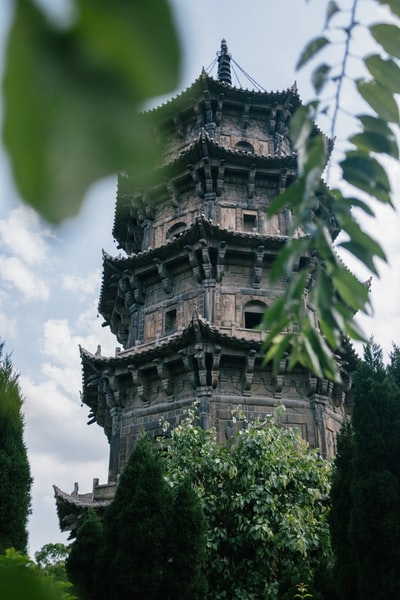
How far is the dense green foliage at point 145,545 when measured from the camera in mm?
7950

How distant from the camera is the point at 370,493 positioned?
7.67 m

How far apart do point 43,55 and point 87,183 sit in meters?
0.08

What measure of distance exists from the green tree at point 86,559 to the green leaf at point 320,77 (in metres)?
8.83

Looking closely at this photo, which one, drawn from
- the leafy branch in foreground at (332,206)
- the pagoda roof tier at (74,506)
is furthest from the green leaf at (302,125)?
the pagoda roof tier at (74,506)

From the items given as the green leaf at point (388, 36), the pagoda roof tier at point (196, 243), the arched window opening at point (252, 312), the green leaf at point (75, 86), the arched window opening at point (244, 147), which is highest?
the arched window opening at point (244, 147)

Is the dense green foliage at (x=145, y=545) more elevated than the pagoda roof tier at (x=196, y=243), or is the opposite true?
the pagoda roof tier at (x=196, y=243)

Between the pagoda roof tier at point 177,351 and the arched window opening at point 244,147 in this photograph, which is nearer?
the pagoda roof tier at point 177,351

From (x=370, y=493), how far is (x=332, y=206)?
A: 24.4 ft

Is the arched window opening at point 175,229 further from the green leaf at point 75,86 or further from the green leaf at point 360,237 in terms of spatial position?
the green leaf at point 75,86

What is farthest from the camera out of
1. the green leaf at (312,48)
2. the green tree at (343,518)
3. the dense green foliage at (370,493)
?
the green tree at (343,518)

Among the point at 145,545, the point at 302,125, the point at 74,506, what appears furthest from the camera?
the point at 74,506

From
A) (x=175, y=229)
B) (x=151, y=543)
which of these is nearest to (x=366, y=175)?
(x=151, y=543)

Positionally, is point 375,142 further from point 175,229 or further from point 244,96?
point 244,96

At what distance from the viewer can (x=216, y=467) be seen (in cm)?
1070
